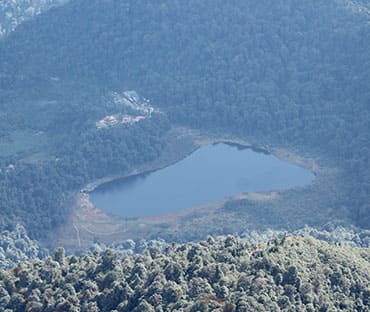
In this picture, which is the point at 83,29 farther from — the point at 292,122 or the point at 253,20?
the point at 292,122

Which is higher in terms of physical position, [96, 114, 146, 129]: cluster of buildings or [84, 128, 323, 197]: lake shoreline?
[96, 114, 146, 129]: cluster of buildings

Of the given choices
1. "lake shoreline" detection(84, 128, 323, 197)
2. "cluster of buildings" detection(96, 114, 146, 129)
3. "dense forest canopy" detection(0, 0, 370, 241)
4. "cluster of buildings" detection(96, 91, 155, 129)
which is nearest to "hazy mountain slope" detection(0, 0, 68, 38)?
"dense forest canopy" detection(0, 0, 370, 241)

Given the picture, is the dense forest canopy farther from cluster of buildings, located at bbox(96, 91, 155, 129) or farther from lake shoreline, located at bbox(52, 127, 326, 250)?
lake shoreline, located at bbox(52, 127, 326, 250)

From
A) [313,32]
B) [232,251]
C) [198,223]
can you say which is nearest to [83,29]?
[313,32]

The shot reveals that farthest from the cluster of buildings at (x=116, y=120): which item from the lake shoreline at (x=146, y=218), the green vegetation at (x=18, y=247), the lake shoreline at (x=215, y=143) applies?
the green vegetation at (x=18, y=247)

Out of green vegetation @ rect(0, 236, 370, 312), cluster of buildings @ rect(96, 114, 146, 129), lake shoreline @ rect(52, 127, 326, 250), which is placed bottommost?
lake shoreline @ rect(52, 127, 326, 250)

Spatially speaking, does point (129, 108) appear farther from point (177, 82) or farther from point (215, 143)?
point (215, 143)
